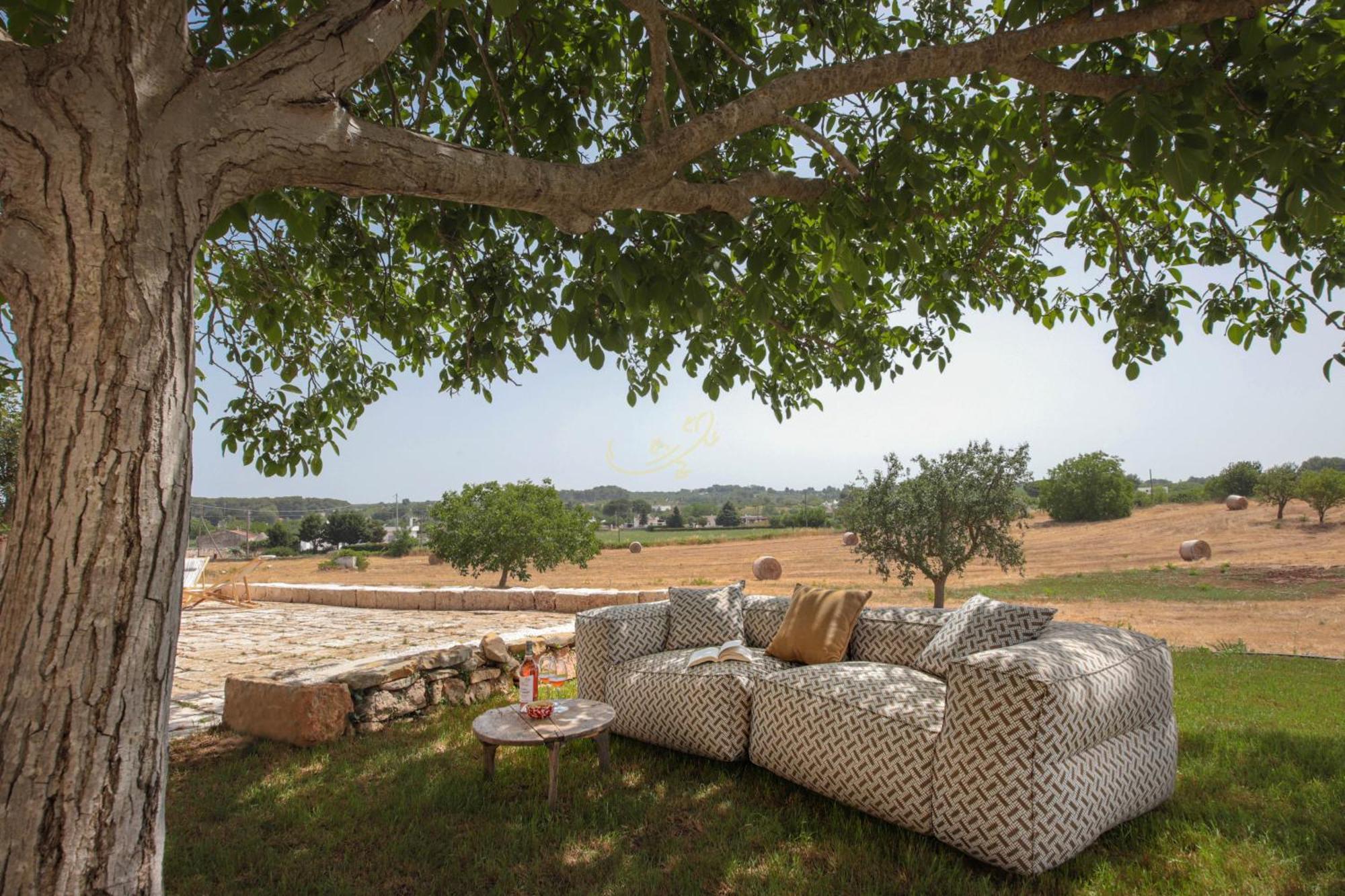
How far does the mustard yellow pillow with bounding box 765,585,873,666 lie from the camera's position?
348 cm

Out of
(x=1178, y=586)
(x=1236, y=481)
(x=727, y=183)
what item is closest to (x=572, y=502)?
(x=727, y=183)

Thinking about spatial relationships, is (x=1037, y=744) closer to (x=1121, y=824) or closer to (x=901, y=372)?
(x=1121, y=824)

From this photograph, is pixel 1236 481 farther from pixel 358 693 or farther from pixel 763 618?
pixel 358 693

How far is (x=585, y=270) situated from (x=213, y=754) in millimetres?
2968

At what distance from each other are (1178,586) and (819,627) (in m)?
12.9

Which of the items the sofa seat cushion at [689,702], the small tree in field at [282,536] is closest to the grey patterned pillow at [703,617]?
the sofa seat cushion at [689,702]

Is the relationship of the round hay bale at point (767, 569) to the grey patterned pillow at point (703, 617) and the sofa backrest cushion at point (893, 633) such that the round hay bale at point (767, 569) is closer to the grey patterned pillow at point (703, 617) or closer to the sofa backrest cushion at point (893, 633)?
the grey patterned pillow at point (703, 617)

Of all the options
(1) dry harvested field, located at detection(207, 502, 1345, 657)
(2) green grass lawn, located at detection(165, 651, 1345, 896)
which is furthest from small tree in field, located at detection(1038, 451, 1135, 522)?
(2) green grass lawn, located at detection(165, 651, 1345, 896)

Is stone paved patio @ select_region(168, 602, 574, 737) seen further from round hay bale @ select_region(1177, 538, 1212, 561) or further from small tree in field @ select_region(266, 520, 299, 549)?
round hay bale @ select_region(1177, 538, 1212, 561)

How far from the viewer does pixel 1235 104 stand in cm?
203

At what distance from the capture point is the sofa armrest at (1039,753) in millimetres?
2221

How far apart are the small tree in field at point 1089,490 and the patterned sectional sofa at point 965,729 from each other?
65.8 ft

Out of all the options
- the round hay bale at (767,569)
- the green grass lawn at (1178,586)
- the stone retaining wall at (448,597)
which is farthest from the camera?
the round hay bale at (767,569)

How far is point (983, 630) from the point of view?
118 inches
